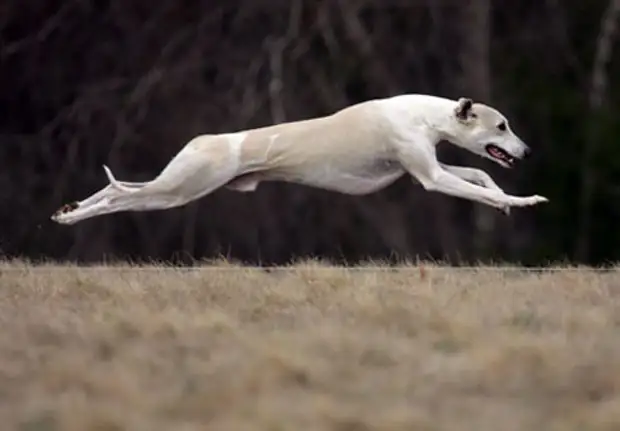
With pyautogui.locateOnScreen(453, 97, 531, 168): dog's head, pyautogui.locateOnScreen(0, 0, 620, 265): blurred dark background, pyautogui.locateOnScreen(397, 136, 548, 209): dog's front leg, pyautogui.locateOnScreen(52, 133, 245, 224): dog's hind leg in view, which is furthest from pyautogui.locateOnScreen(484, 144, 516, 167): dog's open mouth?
pyautogui.locateOnScreen(0, 0, 620, 265): blurred dark background

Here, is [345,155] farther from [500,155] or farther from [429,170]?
[500,155]

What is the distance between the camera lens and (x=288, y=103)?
16.9m

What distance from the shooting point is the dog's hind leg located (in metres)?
8.70

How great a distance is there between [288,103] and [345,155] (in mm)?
8264

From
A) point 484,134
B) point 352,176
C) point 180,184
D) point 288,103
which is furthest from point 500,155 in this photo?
point 288,103

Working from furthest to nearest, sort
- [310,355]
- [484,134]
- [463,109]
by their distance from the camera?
[484,134], [463,109], [310,355]

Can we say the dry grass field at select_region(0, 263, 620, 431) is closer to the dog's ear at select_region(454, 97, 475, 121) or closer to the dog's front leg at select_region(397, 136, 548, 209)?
the dog's front leg at select_region(397, 136, 548, 209)

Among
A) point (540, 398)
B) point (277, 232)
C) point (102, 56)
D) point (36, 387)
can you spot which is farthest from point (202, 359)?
point (102, 56)

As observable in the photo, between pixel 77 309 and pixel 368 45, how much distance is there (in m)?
11.1

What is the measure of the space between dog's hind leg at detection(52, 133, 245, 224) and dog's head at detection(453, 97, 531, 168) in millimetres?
1341

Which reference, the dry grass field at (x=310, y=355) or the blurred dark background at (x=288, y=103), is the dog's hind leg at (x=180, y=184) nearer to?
the dry grass field at (x=310, y=355)

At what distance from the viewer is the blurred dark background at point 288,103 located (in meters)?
16.3

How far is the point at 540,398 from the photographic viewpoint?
4.61 meters

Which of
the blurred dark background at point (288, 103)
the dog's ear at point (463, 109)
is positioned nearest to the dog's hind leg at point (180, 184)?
the dog's ear at point (463, 109)
